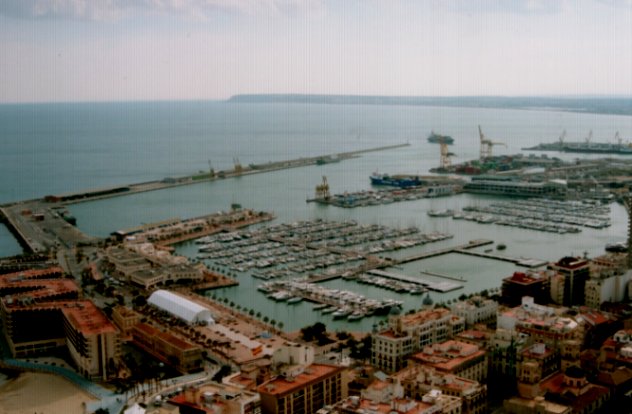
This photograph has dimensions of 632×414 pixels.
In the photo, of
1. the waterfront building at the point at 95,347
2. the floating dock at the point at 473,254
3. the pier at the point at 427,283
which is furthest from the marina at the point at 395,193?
the waterfront building at the point at 95,347

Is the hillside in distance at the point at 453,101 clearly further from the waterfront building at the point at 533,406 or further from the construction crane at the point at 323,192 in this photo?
the waterfront building at the point at 533,406

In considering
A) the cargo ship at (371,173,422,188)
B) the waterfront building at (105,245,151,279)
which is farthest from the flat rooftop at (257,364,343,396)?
the cargo ship at (371,173,422,188)

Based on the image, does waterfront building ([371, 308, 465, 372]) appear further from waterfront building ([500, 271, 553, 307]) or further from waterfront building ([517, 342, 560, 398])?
waterfront building ([500, 271, 553, 307])

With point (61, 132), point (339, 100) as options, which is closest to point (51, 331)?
point (61, 132)

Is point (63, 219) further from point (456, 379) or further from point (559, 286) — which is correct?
point (456, 379)

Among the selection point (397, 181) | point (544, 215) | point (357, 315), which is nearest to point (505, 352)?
point (357, 315)

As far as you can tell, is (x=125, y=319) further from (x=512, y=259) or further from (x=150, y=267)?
(x=512, y=259)
